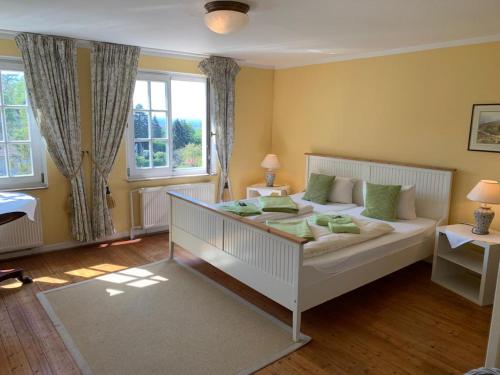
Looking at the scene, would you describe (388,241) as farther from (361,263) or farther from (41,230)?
(41,230)

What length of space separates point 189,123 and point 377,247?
302cm

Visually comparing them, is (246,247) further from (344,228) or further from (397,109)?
(397,109)

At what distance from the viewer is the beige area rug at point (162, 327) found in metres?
2.41

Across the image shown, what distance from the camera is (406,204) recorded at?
3932mm

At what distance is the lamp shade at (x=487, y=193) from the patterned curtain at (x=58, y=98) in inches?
154

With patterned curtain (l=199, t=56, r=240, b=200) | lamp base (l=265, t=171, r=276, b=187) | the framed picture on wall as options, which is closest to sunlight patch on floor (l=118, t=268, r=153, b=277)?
patterned curtain (l=199, t=56, r=240, b=200)

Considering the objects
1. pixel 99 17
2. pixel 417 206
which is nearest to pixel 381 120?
pixel 417 206

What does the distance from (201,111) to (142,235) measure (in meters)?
1.83

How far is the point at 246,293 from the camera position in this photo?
3322 millimetres

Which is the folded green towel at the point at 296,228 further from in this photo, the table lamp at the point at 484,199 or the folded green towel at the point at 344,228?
the table lamp at the point at 484,199

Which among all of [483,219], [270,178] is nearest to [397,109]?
[483,219]

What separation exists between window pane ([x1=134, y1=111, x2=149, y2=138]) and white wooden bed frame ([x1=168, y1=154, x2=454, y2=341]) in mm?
1147

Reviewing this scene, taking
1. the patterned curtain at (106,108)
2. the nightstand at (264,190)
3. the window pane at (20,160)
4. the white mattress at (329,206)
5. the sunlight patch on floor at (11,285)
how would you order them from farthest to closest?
1. the nightstand at (264,190)
2. the white mattress at (329,206)
3. the patterned curtain at (106,108)
4. the window pane at (20,160)
5. the sunlight patch on floor at (11,285)

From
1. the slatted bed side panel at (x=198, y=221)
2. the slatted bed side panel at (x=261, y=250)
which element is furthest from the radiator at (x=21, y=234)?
the slatted bed side panel at (x=261, y=250)
